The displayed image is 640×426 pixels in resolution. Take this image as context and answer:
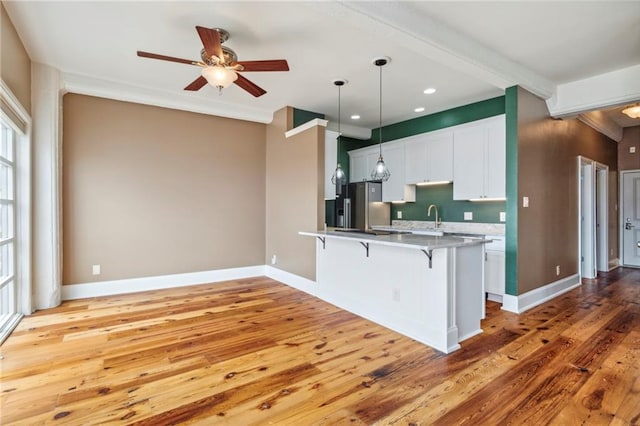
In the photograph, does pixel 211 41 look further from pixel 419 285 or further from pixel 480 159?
pixel 480 159

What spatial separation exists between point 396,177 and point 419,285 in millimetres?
3106

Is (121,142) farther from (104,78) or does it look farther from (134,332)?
(134,332)

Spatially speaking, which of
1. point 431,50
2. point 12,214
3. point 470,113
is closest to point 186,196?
point 12,214

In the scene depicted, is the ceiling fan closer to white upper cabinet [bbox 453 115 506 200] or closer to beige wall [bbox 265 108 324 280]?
beige wall [bbox 265 108 324 280]

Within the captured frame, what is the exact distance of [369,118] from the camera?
226 inches

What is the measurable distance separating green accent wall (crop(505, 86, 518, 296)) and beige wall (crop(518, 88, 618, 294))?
6 centimetres

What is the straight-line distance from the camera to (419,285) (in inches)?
119

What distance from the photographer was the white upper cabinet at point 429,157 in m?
4.99

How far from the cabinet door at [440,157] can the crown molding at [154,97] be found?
2733 millimetres

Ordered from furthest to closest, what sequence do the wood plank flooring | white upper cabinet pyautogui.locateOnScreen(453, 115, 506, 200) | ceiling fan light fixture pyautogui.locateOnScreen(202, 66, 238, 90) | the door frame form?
the door frame < white upper cabinet pyautogui.locateOnScreen(453, 115, 506, 200) < ceiling fan light fixture pyautogui.locateOnScreen(202, 66, 238, 90) < the wood plank flooring

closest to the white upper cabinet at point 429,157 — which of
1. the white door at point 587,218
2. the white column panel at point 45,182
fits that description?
the white door at point 587,218

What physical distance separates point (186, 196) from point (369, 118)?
337 centimetres

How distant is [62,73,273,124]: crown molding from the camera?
13.3 ft

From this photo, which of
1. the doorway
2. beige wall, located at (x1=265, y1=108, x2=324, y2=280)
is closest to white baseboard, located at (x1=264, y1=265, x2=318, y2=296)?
beige wall, located at (x1=265, y1=108, x2=324, y2=280)
